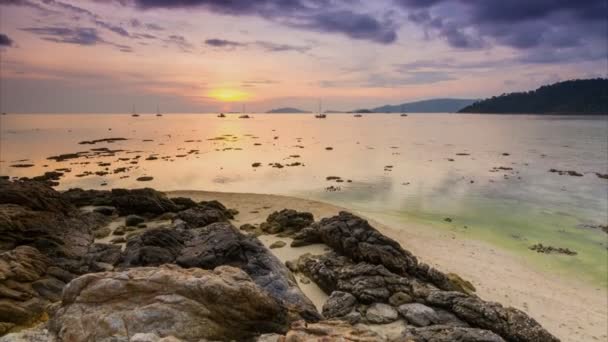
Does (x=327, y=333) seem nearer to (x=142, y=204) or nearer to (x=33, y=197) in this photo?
(x=33, y=197)

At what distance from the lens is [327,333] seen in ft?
22.7

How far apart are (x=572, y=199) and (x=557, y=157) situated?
37002mm

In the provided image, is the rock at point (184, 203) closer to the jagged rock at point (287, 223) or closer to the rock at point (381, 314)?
the jagged rock at point (287, 223)

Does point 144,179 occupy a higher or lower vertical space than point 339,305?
lower

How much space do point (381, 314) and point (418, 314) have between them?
113 cm

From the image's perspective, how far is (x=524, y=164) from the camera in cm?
5716

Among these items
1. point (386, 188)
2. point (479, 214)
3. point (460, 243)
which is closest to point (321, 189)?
point (386, 188)

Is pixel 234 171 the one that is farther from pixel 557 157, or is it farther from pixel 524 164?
pixel 557 157

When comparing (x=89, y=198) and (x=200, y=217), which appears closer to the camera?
(x=200, y=217)

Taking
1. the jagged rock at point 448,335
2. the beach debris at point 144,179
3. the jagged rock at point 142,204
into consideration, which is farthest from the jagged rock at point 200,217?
the beach debris at point 144,179

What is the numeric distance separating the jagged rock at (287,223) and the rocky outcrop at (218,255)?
6847mm

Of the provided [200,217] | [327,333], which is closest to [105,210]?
[200,217]

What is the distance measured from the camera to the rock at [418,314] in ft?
35.2

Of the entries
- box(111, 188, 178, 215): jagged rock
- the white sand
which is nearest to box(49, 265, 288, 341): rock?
the white sand
